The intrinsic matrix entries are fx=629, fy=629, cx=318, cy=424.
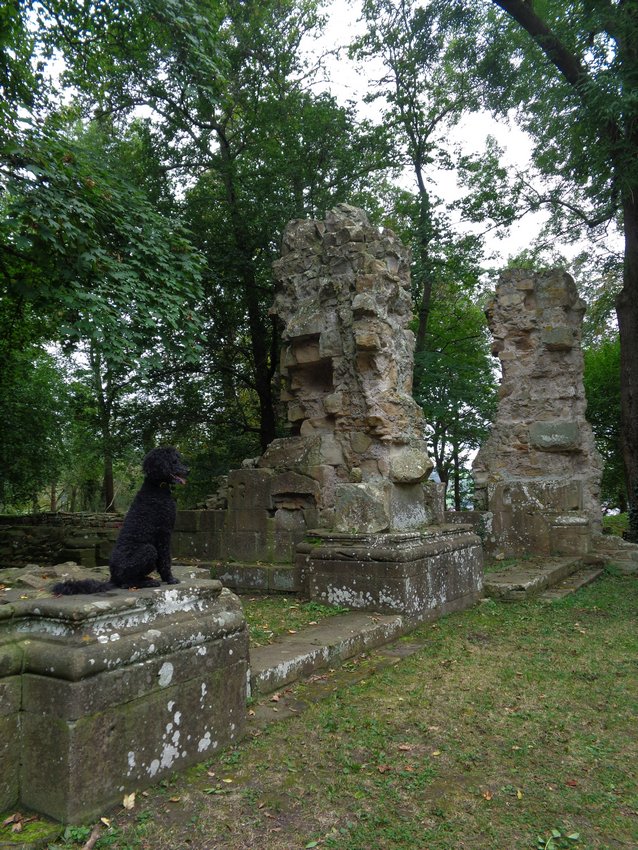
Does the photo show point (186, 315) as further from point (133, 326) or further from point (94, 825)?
point (94, 825)

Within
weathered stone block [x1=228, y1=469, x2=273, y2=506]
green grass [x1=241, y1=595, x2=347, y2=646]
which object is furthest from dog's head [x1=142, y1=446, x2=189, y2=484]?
weathered stone block [x1=228, y1=469, x2=273, y2=506]

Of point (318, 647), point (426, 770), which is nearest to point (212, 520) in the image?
point (318, 647)

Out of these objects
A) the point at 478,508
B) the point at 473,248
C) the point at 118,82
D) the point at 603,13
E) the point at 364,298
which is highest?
the point at 118,82

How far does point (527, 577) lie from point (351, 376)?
11.8 feet

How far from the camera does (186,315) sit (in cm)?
832

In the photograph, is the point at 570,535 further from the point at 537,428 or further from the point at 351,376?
the point at 351,376

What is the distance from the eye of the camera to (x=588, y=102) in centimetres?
956

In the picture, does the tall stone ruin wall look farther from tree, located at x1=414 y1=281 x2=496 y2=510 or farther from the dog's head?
tree, located at x1=414 y1=281 x2=496 y2=510

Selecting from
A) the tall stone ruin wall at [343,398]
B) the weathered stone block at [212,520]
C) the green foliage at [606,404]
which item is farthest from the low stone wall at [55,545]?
the green foliage at [606,404]

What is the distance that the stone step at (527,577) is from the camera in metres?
7.71

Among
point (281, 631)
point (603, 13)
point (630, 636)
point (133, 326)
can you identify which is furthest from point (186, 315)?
point (603, 13)

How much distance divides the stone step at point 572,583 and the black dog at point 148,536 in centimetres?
568

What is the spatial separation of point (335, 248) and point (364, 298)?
91 cm

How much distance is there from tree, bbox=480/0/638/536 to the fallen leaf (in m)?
9.91
